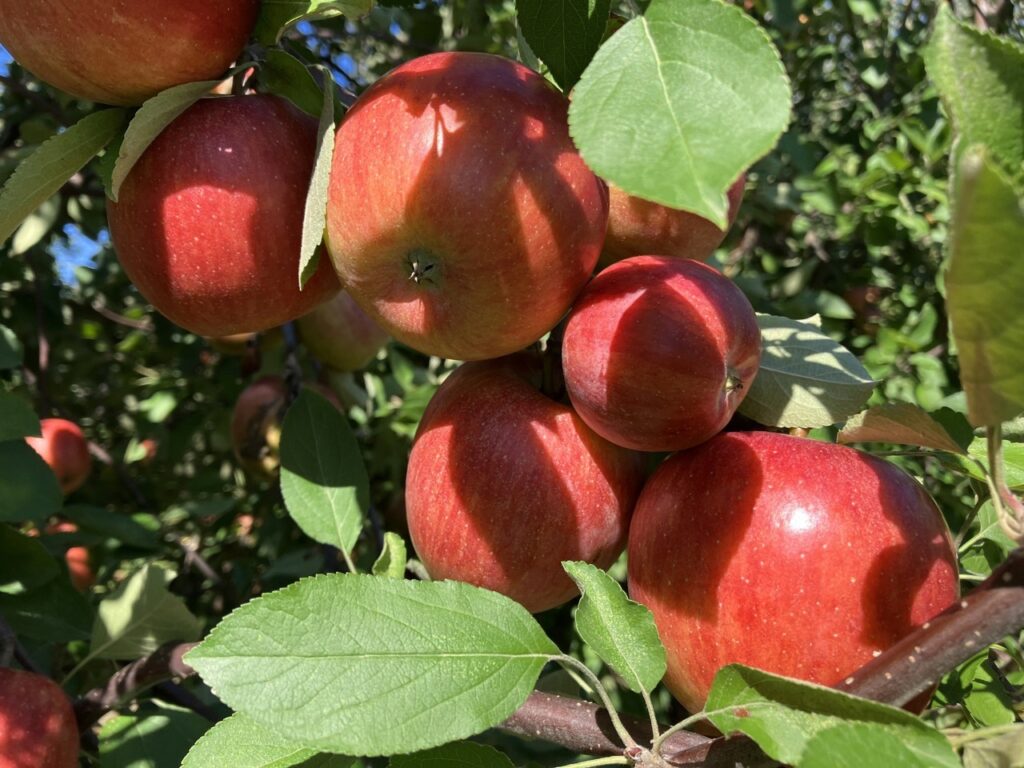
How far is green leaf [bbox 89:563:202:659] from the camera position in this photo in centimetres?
139

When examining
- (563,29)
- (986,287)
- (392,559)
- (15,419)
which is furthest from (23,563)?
(986,287)

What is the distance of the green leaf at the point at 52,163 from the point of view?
91 centimetres

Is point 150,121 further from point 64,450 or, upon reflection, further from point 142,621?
point 64,450

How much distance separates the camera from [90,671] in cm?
177

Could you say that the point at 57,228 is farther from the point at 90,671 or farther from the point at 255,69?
the point at 255,69

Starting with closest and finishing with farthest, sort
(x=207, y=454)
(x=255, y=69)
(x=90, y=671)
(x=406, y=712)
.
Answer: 1. (x=406, y=712)
2. (x=255, y=69)
3. (x=90, y=671)
4. (x=207, y=454)

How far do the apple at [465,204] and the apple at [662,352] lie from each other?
0.16 ft

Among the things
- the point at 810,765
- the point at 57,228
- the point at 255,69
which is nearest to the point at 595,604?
the point at 810,765

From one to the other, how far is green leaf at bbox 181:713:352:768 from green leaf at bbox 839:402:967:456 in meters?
0.61

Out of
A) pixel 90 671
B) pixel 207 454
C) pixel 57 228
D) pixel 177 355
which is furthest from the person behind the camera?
pixel 207 454

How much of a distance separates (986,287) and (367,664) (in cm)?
52

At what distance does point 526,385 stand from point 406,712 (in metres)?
0.45

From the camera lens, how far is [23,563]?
1412 millimetres

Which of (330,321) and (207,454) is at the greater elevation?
(330,321)
